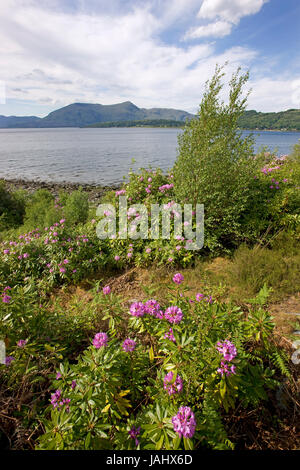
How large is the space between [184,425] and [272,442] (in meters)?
1.06

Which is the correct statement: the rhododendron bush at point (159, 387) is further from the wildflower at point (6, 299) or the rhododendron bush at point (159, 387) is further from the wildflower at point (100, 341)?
the wildflower at point (6, 299)

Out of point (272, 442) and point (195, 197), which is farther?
point (195, 197)

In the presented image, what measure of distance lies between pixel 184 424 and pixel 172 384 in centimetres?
33

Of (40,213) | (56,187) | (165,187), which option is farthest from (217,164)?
(56,187)

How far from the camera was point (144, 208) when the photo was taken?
5250mm

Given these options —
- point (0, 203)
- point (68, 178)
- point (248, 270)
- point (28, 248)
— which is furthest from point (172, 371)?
point (68, 178)

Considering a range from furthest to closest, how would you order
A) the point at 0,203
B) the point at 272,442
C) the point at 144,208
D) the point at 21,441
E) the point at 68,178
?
the point at 68,178 → the point at 0,203 → the point at 144,208 → the point at 272,442 → the point at 21,441

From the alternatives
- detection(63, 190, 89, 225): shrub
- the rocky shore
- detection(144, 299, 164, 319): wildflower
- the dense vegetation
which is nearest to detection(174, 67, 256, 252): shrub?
the dense vegetation

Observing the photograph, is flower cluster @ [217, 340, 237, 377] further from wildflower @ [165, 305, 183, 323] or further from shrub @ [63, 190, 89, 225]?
shrub @ [63, 190, 89, 225]

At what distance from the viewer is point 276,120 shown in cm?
11969

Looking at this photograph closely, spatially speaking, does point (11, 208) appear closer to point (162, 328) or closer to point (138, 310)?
point (138, 310)

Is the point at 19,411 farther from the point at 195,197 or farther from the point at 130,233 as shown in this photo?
the point at 195,197

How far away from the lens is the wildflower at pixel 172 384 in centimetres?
159

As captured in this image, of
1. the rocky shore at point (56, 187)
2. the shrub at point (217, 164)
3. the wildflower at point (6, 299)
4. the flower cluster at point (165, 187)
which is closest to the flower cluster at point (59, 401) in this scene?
the wildflower at point (6, 299)
